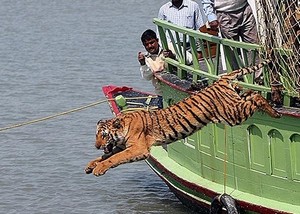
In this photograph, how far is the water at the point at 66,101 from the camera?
540 inches

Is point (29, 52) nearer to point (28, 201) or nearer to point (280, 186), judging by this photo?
point (28, 201)

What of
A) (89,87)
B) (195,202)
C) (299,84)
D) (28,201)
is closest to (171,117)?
(299,84)

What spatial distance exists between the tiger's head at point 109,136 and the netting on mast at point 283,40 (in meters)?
1.52

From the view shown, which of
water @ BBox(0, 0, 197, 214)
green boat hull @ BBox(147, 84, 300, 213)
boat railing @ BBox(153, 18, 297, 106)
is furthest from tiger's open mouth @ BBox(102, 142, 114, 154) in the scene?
water @ BBox(0, 0, 197, 214)

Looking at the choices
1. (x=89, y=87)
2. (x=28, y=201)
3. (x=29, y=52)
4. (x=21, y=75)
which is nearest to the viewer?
(x=28, y=201)

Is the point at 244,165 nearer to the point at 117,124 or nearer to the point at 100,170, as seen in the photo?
the point at 117,124

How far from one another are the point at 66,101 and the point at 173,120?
10.4 m

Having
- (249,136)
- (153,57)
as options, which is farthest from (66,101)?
(249,136)

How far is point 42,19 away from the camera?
33.2m

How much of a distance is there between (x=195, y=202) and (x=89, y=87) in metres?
9.83

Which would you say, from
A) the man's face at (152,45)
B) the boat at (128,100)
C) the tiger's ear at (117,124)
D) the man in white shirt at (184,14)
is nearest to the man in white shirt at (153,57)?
the man's face at (152,45)

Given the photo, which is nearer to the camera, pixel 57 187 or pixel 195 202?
pixel 195 202

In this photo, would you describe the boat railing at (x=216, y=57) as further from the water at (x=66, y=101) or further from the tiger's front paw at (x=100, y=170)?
the water at (x=66, y=101)

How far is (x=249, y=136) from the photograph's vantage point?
10305mm
